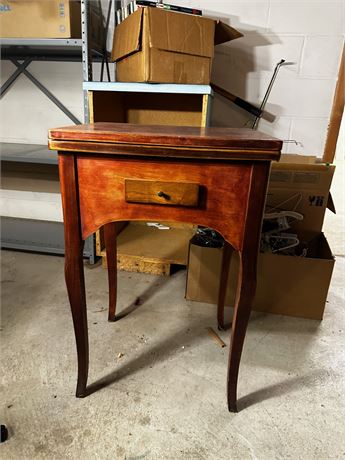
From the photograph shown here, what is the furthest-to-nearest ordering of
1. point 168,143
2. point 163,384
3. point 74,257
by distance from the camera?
point 163,384
point 74,257
point 168,143

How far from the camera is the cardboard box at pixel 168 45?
3.94ft

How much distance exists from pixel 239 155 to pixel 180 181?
0.44ft

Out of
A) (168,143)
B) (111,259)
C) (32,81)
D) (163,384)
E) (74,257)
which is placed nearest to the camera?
(168,143)

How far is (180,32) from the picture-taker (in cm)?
123

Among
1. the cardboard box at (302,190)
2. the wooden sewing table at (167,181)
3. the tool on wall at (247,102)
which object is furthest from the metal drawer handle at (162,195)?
the tool on wall at (247,102)

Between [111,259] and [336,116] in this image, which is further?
[336,116]

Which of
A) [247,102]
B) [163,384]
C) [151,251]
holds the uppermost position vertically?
[247,102]

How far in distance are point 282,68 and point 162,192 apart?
1.30 m

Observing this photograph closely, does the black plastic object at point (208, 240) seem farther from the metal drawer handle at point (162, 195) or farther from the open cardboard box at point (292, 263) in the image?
the metal drawer handle at point (162, 195)

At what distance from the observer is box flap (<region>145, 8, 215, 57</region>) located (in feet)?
3.92

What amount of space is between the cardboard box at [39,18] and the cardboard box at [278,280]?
1.05 metres

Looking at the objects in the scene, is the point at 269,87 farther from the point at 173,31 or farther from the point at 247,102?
the point at 173,31

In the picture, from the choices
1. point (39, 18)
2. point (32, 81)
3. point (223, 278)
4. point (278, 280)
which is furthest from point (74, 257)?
point (32, 81)

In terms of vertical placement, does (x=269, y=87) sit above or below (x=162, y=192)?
above
